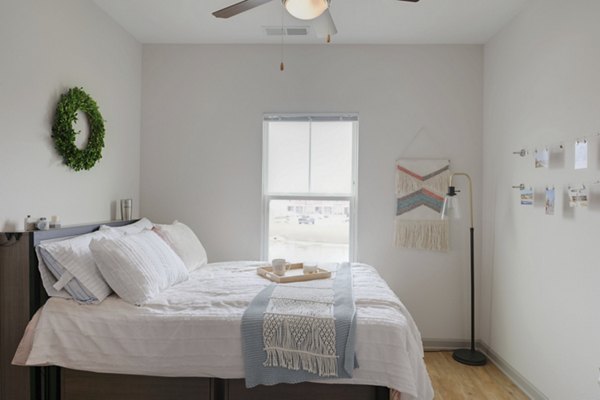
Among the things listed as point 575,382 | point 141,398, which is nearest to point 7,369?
point 141,398

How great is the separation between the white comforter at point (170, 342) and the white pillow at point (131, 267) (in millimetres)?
99

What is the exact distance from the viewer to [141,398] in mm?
2045

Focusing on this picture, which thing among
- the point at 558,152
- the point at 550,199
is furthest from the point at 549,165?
the point at 550,199

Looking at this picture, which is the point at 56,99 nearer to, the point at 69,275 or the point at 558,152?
the point at 69,275

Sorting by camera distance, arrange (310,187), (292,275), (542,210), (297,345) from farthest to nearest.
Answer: (310,187) < (292,275) < (542,210) < (297,345)

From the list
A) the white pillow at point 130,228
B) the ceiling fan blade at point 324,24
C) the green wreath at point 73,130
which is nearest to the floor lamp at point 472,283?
the ceiling fan blade at point 324,24

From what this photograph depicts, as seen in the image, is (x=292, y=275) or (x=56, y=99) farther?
(x=292, y=275)

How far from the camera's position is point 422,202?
3.54 m

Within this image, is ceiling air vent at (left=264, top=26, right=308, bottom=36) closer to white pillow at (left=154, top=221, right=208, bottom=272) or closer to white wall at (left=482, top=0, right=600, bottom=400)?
white wall at (left=482, top=0, right=600, bottom=400)

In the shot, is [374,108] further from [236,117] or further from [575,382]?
[575,382]

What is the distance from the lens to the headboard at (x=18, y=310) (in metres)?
2.06

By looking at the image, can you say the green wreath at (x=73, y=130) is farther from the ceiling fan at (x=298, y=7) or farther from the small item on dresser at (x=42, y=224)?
the ceiling fan at (x=298, y=7)

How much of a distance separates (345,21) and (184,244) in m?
2.21

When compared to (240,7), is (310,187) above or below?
below
